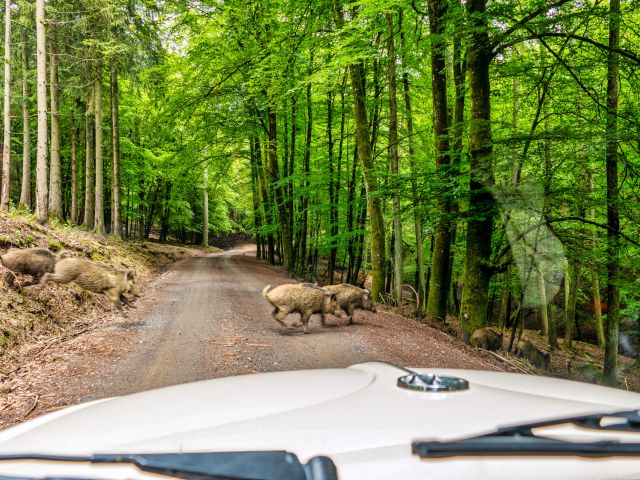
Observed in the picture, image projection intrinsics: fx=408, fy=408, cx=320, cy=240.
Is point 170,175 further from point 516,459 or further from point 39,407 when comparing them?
point 516,459

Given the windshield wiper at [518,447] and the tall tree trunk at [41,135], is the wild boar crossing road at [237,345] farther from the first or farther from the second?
the tall tree trunk at [41,135]

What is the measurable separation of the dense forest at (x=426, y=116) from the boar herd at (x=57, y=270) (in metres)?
5.67

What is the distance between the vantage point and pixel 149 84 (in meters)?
19.0

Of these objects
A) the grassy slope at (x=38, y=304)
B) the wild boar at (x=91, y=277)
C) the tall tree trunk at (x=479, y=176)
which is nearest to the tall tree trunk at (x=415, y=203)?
the tall tree trunk at (x=479, y=176)

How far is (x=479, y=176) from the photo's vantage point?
711 cm

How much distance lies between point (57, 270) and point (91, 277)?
0.59 meters

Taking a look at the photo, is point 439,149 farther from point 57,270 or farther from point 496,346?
point 57,270

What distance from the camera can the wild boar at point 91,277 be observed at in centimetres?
779

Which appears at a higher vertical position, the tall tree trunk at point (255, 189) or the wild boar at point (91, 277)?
the tall tree trunk at point (255, 189)

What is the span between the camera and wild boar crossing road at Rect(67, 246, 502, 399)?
5.30m

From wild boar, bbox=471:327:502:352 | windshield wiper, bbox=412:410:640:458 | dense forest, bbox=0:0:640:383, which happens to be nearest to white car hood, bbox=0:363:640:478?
windshield wiper, bbox=412:410:640:458

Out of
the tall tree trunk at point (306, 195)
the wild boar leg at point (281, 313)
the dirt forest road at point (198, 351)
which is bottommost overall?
the dirt forest road at point (198, 351)

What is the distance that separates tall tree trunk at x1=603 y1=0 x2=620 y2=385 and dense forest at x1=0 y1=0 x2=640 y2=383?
4cm

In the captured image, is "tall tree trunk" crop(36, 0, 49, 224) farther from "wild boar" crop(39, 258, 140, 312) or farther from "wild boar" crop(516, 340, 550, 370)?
"wild boar" crop(516, 340, 550, 370)
